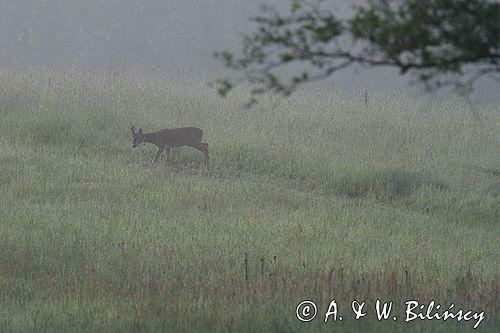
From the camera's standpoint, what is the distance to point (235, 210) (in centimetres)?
1451

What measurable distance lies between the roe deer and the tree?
10.5m

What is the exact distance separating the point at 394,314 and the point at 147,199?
7301 millimetres

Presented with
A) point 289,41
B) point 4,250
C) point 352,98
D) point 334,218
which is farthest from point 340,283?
point 352,98

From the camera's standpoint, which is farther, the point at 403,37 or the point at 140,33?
the point at 140,33

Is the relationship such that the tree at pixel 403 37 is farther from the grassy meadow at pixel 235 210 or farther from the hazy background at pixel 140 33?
the hazy background at pixel 140 33

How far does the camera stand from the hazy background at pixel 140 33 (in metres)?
50.8

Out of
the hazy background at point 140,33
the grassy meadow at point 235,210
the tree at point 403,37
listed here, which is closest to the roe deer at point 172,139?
the grassy meadow at point 235,210

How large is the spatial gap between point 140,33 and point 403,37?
45.6 metres

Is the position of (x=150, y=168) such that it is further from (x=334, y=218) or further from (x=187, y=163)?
(x=334, y=218)

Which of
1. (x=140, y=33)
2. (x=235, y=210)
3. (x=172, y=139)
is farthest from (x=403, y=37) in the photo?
(x=140, y=33)

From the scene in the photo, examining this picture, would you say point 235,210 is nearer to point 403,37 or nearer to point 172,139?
point 172,139

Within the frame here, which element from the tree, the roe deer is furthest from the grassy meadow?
the tree

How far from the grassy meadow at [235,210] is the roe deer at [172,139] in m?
0.41

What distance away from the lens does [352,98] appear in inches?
1071
